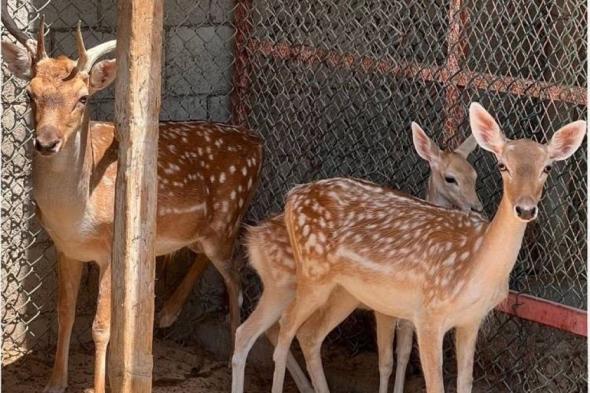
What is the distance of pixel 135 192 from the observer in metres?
5.51

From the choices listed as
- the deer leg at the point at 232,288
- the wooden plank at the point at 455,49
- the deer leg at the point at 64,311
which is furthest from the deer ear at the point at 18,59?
the wooden plank at the point at 455,49

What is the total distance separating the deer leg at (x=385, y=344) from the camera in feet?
22.2

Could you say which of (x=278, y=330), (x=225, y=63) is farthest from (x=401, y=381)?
(x=225, y=63)

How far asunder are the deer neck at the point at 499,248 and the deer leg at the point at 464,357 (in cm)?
39

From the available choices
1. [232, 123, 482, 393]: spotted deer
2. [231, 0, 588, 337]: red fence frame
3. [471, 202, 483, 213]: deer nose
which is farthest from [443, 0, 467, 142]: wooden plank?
[471, 202, 483, 213]: deer nose

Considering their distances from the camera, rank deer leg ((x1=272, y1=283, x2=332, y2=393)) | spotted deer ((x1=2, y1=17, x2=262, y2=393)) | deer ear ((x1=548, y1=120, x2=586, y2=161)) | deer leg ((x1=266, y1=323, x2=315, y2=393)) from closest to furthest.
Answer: deer ear ((x1=548, y1=120, x2=586, y2=161)) < spotted deer ((x1=2, y1=17, x2=262, y2=393)) < deer leg ((x1=272, y1=283, x2=332, y2=393)) < deer leg ((x1=266, y1=323, x2=315, y2=393))

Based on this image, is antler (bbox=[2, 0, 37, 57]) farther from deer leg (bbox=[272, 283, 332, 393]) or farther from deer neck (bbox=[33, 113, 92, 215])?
deer leg (bbox=[272, 283, 332, 393])

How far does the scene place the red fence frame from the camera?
6176 millimetres

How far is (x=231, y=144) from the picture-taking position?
24.2ft

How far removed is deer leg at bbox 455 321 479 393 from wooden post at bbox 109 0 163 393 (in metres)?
1.47

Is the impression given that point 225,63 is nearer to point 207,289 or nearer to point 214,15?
point 214,15

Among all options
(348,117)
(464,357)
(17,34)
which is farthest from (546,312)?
(17,34)

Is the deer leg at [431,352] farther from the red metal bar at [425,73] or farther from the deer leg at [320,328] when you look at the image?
the red metal bar at [425,73]

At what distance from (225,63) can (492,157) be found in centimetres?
174
